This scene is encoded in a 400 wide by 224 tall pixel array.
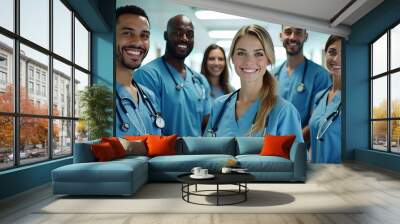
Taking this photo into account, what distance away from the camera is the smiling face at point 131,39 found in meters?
8.49

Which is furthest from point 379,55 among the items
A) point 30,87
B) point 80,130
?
point 30,87

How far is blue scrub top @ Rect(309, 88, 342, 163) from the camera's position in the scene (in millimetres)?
8727

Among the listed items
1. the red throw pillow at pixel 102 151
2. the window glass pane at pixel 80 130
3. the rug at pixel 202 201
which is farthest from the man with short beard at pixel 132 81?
the rug at pixel 202 201

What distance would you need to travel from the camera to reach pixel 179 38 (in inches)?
337

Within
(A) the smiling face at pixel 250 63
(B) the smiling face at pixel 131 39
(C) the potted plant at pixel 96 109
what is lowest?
(C) the potted plant at pixel 96 109

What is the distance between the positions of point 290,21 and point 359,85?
255 centimetres

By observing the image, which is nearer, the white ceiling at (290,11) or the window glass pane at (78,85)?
the window glass pane at (78,85)

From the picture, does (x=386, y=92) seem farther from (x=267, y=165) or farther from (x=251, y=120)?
(x=267, y=165)

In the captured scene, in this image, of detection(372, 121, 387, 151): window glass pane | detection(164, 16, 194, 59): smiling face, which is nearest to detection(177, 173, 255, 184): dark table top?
detection(164, 16, 194, 59): smiling face

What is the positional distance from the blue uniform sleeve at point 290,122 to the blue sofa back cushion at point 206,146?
1938mm

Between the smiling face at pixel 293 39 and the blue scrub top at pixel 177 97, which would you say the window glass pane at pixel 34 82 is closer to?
the blue scrub top at pixel 177 97

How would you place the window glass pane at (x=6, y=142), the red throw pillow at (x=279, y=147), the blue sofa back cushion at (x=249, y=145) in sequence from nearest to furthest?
1. the window glass pane at (x=6, y=142)
2. the red throw pillow at (x=279, y=147)
3. the blue sofa back cushion at (x=249, y=145)

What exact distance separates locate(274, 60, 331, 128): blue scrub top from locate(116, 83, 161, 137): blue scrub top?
9.87 ft

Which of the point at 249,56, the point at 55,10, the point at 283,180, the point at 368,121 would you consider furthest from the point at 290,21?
the point at 55,10
